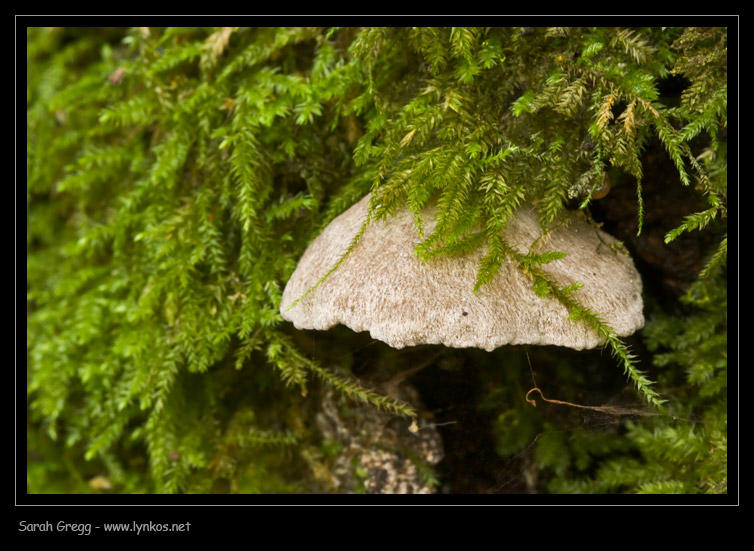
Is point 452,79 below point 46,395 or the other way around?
the other way around

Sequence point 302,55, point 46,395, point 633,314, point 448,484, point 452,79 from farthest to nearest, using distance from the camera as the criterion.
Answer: point 46,395
point 302,55
point 448,484
point 452,79
point 633,314

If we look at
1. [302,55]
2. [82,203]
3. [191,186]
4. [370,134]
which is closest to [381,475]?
[370,134]

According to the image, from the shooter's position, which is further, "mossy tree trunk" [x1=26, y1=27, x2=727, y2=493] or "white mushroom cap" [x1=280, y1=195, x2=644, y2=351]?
"mossy tree trunk" [x1=26, y1=27, x2=727, y2=493]

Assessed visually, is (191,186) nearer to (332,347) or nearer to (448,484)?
(332,347)

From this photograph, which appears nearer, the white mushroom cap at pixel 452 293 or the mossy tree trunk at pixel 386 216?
the white mushroom cap at pixel 452 293

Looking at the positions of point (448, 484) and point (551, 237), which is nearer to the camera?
point (551, 237)

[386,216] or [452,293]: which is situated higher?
[386,216]

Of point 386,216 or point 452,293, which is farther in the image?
point 386,216
